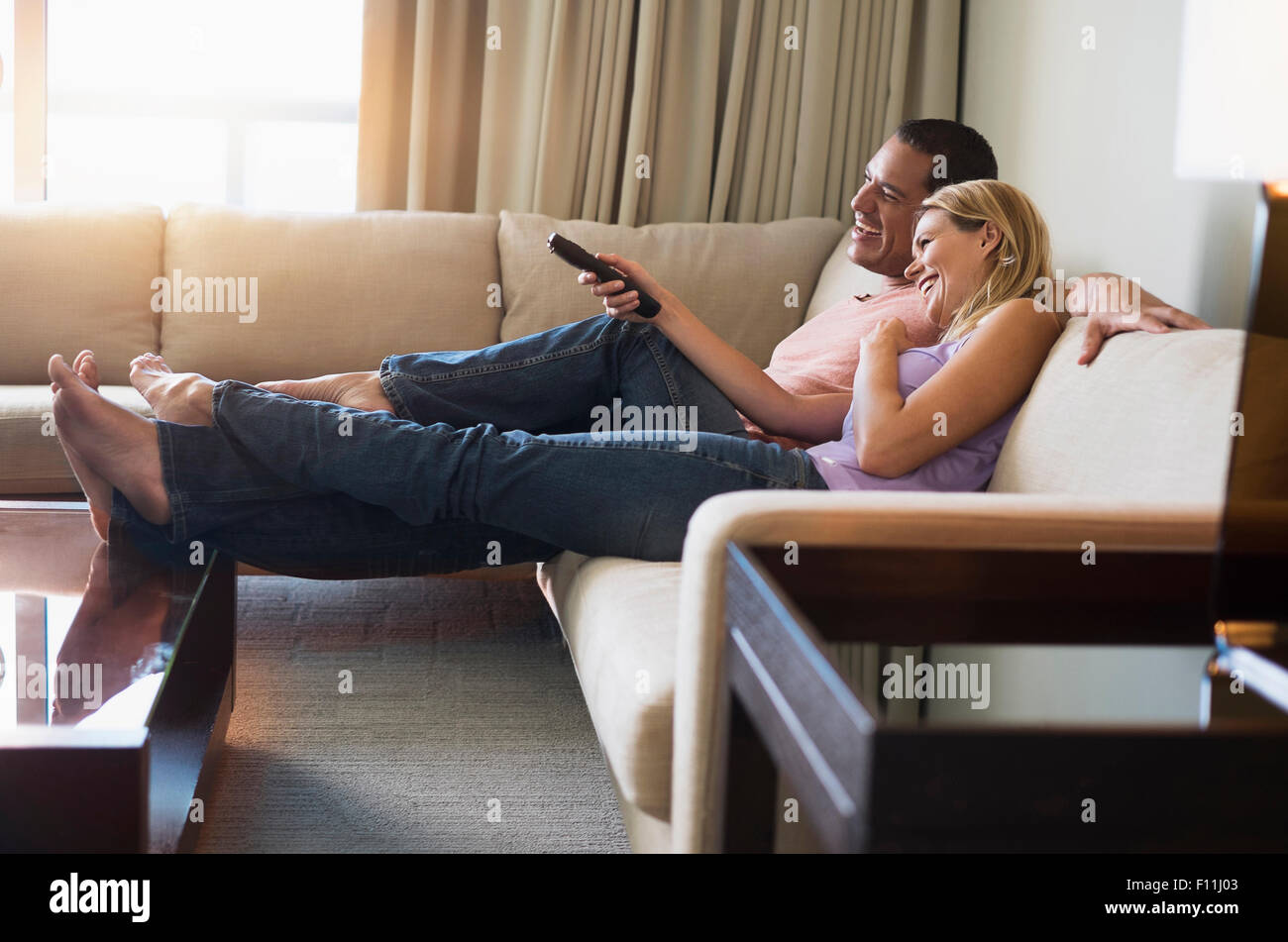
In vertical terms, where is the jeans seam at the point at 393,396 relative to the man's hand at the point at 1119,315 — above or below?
below

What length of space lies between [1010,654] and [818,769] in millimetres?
278

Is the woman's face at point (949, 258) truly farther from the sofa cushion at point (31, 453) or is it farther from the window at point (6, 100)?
the window at point (6, 100)

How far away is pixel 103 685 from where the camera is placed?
3.44 feet

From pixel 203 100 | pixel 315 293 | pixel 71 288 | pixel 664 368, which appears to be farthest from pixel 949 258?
pixel 203 100

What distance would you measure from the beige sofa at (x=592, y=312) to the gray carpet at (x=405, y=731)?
26 cm

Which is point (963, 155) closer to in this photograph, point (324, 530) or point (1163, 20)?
point (1163, 20)

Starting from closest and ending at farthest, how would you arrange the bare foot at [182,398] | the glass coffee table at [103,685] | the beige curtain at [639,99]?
1. the glass coffee table at [103,685]
2. the bare foot at [182,398]
3. the beige curtain at [639,99]

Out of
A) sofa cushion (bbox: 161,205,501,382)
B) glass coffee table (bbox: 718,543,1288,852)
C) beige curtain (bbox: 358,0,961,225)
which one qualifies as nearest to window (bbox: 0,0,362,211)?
beige curtain (bbox: 358,0,961,225)

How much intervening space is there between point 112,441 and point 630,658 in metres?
0.71

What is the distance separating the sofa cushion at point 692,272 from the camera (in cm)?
261

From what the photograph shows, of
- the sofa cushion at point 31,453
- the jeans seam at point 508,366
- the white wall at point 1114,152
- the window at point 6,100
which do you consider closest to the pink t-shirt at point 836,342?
the jeans seam at point 508,366

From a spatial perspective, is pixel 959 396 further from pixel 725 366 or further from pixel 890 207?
pixel 890 207

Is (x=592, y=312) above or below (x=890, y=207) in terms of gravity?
below
